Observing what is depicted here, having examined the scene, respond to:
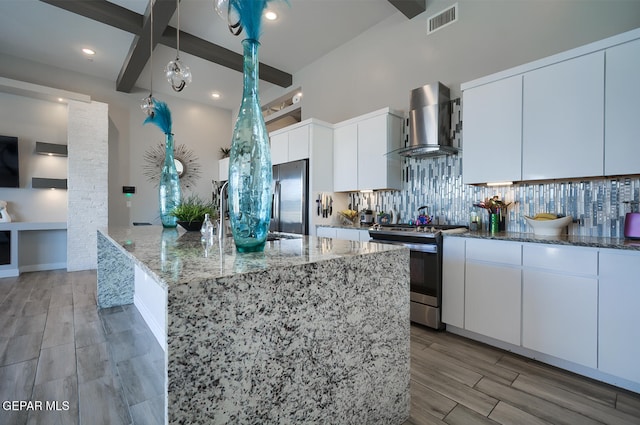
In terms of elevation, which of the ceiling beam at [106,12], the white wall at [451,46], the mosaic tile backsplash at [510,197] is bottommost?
A: the mosaic tile backsplash at [510,197]

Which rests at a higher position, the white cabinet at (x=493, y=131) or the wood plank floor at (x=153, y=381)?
the white cabinet at (x=493, y=131)

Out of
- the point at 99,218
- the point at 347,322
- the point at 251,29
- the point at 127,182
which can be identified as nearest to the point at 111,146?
A: the point at 127,182

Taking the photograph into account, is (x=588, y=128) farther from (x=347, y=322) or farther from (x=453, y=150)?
(x=347, y=322)

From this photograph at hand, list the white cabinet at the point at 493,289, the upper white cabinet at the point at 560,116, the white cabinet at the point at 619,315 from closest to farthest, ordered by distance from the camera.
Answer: the white cabinet at the point at 619,315 → the upper white cabinet at the point at 560,116 → the white cabinet at the point at 493,289

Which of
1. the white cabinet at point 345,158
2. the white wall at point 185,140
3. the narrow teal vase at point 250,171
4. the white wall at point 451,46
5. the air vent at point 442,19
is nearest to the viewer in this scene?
the narrow teal vase at point 250,171

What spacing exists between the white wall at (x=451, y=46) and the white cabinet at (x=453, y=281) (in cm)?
166

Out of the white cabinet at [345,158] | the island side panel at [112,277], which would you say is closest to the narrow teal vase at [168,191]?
the island side panel at [112,277]

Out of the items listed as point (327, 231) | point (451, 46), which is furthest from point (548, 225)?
point (327, 231)

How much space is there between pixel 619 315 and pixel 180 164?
6.71m

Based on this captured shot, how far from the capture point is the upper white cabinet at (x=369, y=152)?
3354 mm

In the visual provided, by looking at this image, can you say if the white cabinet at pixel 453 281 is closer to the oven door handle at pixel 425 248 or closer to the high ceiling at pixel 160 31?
the oven door handle at pixel 425 248

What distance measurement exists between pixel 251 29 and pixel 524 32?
2.78 meters

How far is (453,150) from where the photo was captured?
9.66ft

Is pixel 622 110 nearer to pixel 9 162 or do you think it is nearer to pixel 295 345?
pixel 295 345
